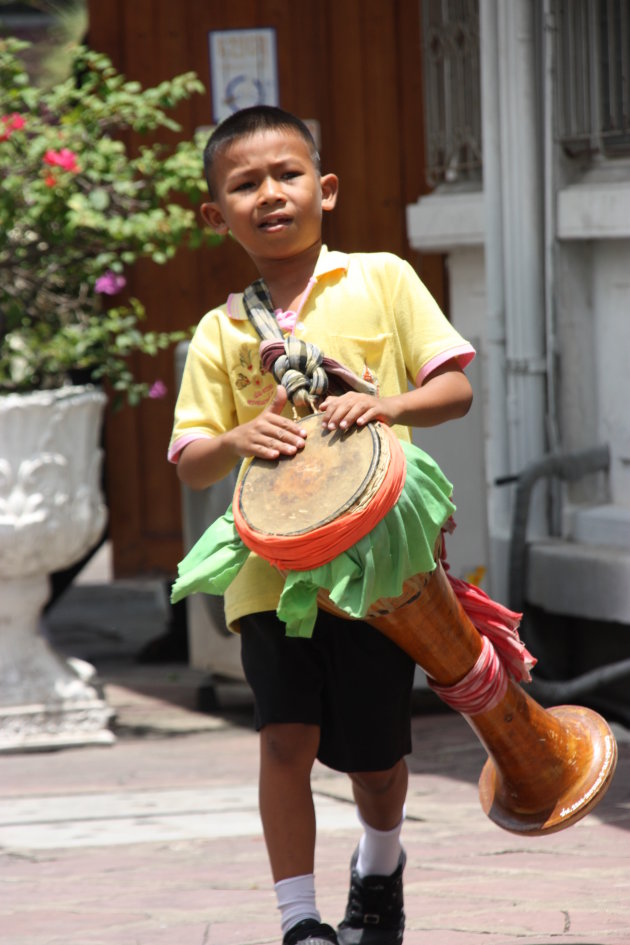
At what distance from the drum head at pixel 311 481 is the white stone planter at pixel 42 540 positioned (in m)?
2.52

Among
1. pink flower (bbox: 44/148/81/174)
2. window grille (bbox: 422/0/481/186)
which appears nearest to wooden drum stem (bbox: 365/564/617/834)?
pink flower (bbox: 44/148/81/174)

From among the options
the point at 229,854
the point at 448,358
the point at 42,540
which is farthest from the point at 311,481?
the point at 42,540

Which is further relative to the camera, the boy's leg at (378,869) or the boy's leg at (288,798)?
the boy's leg at (378,869)

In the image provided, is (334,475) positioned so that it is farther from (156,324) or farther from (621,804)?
(156,324)

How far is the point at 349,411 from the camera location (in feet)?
9.00

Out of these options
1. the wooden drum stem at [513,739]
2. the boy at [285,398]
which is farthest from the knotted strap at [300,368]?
the wooden drum stem at [513,739]

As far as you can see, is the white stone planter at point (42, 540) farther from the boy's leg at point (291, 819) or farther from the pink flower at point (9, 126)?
the boy's leg at point (291, 819)

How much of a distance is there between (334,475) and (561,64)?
325 cm

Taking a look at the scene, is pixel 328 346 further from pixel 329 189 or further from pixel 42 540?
pixel 42 540

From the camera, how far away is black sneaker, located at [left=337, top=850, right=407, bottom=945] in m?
3.07

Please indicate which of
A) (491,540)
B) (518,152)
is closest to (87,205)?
(518,152)

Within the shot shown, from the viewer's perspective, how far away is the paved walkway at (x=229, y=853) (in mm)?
3307

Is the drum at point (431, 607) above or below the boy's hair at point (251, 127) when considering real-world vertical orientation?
below

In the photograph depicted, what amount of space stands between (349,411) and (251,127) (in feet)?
1.99
